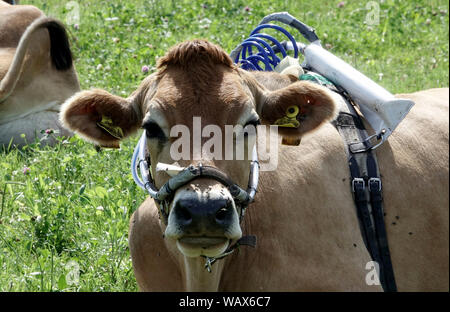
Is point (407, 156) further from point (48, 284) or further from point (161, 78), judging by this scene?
point (48, 284)

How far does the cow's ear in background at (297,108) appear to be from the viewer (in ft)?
12.5

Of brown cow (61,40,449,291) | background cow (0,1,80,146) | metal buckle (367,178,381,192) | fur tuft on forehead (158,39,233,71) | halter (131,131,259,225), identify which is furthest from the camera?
background cow (0,1,80,146)

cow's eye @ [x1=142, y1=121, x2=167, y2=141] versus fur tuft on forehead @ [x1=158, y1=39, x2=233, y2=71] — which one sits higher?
fur tuft on forehead @ [x1=158, y1=39, x2=233, y2=71]

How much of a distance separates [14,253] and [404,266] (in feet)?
8.64

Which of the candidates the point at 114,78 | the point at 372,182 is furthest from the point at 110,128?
the point at 114,78

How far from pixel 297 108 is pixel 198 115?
702 millimetres

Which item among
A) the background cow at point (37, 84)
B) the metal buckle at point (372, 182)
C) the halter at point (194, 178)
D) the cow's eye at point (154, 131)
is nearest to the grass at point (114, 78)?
the background cow at point (37, 84)

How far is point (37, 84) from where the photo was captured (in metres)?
7.49

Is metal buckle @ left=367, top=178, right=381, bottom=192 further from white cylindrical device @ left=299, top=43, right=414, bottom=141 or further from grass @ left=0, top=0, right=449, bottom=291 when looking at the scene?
grass @ left=0, top=0, right=449, bottom=291

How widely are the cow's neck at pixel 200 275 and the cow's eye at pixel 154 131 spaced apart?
67cm

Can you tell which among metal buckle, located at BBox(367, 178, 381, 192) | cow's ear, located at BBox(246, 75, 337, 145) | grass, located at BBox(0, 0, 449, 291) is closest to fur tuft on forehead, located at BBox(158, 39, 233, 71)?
cow's ear, located at BBox(246, 75, 337, 145)

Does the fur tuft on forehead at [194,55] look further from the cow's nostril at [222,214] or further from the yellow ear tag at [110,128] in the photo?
the cow's nostril at [222,214]

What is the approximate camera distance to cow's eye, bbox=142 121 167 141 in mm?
3514
